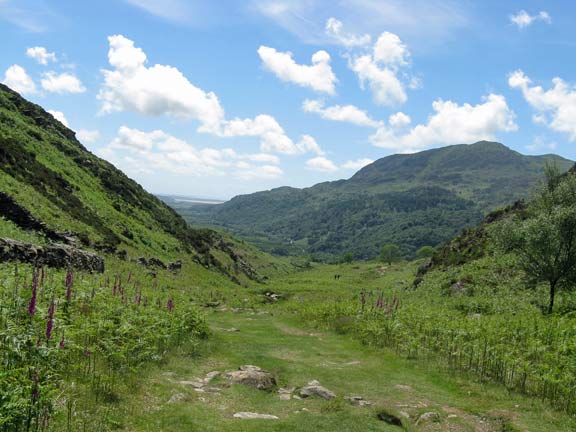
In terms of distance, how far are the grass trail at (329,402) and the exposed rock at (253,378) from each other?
49 cm

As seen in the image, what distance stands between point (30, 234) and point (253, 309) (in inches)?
952

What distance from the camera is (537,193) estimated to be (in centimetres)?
5234

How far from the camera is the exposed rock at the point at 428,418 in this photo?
44.5 ft

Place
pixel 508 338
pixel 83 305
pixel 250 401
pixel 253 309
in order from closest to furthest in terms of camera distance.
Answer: pixel 250 401 < pixel 83 305 < pixel 508 338 < pixel 253 309

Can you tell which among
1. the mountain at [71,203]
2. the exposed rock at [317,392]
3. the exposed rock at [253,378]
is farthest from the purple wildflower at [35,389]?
the mountain at [71,203]

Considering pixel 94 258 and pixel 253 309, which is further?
pixel 253 309

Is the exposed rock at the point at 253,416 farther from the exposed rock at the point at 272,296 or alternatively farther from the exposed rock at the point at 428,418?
the exposed rock at the point at 272,296

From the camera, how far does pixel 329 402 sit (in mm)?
14578

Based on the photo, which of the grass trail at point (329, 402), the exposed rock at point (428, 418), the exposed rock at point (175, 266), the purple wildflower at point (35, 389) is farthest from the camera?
the exposed rock at point (175, 266)

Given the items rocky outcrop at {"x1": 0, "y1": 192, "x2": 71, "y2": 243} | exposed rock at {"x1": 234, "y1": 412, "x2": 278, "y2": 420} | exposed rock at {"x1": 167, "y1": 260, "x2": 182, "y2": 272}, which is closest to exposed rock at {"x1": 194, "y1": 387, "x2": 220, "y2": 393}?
exposed rock at {"x1": 234, "y1": 412, "x2": 278, "y2": 420}

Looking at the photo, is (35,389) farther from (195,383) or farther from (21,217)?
(21,217)

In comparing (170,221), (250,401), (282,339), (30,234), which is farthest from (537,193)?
(170,221)

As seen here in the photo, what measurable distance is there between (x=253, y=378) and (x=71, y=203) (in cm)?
5485

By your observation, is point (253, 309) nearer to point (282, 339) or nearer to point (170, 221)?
point (282, 339)
